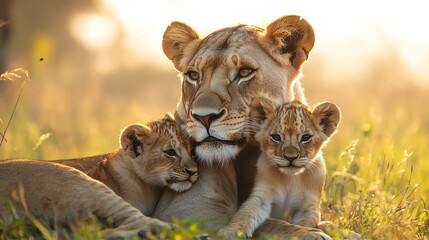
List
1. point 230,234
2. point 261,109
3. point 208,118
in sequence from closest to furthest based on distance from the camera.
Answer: point 230,234, point 208,118, point 261,109

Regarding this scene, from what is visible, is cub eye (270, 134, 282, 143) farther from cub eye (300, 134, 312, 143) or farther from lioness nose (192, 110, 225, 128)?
lioness nose (192, 110, 225, 128)

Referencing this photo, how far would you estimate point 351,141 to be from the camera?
29.9ft

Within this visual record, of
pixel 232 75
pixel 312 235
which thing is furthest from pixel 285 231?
pixel 232 75

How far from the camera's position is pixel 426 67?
18.5 metres

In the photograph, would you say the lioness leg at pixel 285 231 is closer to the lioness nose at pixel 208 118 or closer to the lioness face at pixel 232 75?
the lioness face at pixel 232 75

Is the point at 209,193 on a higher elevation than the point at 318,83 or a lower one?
higher

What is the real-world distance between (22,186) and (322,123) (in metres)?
1.97

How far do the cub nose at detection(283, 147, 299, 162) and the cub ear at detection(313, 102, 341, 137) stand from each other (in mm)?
420

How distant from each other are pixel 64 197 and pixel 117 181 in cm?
89

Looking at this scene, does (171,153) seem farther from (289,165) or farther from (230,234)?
(230,234)

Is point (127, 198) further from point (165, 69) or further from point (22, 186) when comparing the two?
point (165, 69)

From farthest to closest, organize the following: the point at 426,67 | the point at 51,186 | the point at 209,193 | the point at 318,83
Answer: the point at 318,83 < the point at 426,67 < the point at 209,193 < the point at 51,186

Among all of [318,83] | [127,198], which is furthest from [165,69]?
[127,198]

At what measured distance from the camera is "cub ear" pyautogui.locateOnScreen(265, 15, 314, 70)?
6.76 metres
